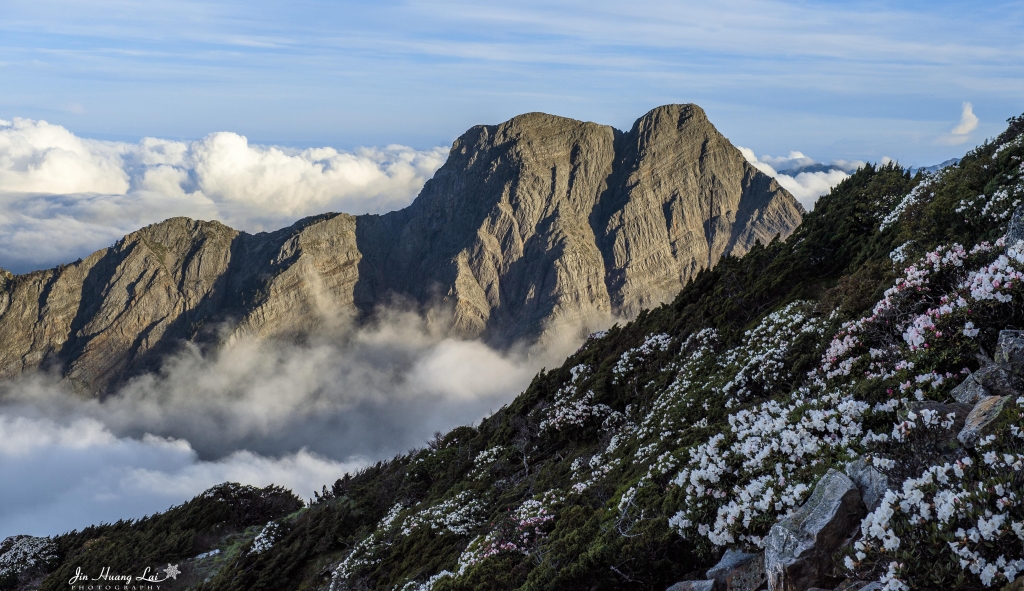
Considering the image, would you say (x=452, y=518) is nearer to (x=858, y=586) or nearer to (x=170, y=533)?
(x=858, y=586)

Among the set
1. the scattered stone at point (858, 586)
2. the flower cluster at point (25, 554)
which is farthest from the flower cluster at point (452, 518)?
the flower cluster at point (25, 554)

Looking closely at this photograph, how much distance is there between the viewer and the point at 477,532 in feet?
80.7

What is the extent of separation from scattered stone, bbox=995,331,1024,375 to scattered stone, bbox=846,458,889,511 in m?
2.84

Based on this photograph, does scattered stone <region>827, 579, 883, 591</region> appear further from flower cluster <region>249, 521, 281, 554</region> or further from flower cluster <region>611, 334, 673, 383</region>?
flower cluster <region>249, 521, 281, 554</region>

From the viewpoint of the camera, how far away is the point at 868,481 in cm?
868

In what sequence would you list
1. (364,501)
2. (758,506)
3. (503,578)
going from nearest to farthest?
(758,506) < (503,578) < (364,501)

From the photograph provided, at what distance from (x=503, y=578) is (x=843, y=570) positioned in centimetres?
936

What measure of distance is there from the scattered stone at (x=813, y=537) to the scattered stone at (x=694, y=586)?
4.16ft

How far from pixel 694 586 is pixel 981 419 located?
5.07 metres

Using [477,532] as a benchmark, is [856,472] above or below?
above

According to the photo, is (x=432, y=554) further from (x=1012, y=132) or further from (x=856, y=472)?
(x=1012, y=132)

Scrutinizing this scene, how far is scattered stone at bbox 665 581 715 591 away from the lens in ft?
31.7

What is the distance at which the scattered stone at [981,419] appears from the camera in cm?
795

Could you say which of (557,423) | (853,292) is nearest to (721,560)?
(853,292)
